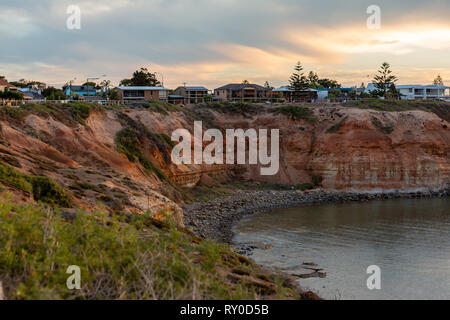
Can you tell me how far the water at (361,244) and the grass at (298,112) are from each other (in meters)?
17.0

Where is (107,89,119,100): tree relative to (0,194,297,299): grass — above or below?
above

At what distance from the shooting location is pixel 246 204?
51.4 meters

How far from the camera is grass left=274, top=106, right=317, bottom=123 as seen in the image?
224 ft

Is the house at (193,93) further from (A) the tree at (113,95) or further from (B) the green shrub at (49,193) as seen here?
(B) the green shrub at (49,193)

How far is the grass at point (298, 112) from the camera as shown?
224ft

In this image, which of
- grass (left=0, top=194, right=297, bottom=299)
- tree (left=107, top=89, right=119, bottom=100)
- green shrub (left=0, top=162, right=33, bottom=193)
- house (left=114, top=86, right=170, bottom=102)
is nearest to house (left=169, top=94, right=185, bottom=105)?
house (left=114, top=86, right=170, bottom=102)

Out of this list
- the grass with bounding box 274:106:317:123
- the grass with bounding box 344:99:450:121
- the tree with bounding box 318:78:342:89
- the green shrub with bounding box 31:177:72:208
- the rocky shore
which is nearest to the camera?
the green shrub with bounding box 31:177:72:208

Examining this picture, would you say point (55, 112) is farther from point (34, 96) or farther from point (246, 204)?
point (34, 96)

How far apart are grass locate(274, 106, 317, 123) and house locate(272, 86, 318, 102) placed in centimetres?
2043

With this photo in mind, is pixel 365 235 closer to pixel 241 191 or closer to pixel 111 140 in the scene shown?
pixel 241 191

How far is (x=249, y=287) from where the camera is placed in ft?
52.6

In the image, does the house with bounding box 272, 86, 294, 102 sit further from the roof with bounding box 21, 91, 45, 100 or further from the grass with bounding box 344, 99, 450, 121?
the roof with bounding box 21, 91, 45, 100

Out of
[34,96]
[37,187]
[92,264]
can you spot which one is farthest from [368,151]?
[92,264]

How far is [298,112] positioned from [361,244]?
35.0m
